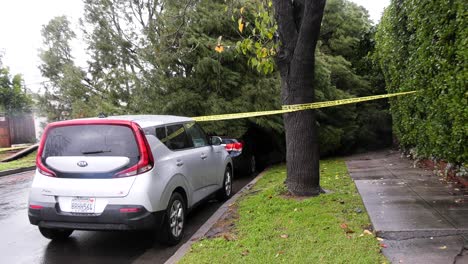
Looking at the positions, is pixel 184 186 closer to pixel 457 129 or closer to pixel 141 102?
pixel 457 129

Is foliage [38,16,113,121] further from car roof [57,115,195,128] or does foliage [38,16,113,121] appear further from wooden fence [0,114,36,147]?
car roof [57,115,195,128]

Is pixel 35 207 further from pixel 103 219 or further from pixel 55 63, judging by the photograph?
pixel 55 63

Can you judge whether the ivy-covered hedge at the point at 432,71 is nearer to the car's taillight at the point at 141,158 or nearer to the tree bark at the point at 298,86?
the tree bark at the point at 298,86

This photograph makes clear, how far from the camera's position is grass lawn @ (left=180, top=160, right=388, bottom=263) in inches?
173

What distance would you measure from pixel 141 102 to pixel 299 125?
20.1ft

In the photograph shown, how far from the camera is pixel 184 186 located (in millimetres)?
6020

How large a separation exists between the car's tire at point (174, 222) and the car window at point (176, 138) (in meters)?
0.72

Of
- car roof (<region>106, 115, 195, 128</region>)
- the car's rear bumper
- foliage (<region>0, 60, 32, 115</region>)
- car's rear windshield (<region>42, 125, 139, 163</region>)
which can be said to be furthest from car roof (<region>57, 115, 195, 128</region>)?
foliage (<region>0, 60, 32, 115</region>)

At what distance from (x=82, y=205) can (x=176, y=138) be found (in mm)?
1698

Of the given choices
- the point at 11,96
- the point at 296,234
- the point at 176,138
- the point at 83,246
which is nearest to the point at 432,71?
the point at 296,234

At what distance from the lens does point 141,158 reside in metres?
5.16

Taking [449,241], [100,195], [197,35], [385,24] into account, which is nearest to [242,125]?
[197,35]

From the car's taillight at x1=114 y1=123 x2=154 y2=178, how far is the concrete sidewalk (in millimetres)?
2806

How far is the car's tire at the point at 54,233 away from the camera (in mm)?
5742
